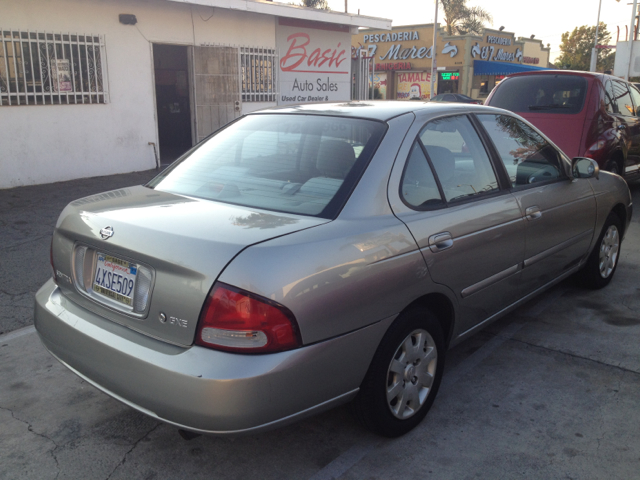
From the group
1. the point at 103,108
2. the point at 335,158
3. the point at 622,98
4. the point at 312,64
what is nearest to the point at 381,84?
the point at 312,64

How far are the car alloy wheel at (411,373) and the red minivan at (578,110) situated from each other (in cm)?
529

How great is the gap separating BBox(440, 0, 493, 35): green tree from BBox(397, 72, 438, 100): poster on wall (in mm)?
4693

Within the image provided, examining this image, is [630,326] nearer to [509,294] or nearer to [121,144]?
[509,294]

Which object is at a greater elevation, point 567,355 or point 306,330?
point 306,330

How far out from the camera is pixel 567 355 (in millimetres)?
3875

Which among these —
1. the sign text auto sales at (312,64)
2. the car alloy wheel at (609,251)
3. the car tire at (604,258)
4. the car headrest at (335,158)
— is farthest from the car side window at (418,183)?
the sign text auto sales at (312,64)

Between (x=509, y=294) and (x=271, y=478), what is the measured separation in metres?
1.95

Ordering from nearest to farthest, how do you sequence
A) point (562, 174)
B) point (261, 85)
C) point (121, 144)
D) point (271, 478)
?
point (271, 478) → point (562, 174) → point (121, 144) → point (261, 85)

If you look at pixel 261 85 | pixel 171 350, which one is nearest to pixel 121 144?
pixel 261 85

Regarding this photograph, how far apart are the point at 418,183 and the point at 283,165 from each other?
723 millimetres

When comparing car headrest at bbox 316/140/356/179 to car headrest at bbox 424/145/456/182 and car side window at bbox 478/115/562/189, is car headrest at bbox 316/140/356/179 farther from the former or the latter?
car side window at bbox 478/115/562/189

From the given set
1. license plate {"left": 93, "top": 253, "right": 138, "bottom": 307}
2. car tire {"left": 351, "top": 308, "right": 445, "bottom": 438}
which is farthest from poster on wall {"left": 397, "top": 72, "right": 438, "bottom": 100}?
license plate {"left": 93, "top": 253, "right": 138, "bottom": 307}

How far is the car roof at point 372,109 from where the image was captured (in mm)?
3193

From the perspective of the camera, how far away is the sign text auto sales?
45.0ft
